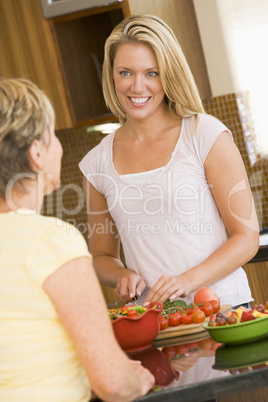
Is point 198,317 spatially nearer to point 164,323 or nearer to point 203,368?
point 164,323

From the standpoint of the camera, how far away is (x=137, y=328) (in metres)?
1.51

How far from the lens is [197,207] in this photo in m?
1.95

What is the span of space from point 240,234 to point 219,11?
191cm

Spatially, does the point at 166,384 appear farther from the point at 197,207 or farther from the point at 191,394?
the point at 197,207

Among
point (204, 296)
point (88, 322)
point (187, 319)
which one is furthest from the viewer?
point (204, 296)

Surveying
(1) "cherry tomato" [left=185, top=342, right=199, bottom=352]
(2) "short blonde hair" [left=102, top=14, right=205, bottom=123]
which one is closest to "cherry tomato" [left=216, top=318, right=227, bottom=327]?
(1) "cherry tomato" [left=185, top=342, right=199, bottom=352]

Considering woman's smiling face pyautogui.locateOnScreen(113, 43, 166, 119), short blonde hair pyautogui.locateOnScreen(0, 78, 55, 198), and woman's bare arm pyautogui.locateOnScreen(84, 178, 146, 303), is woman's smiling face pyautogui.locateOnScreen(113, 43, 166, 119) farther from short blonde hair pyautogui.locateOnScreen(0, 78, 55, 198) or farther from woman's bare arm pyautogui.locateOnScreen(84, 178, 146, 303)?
short blonde hair pyautogui.locateOnScreen(0, 78, 55, 198)

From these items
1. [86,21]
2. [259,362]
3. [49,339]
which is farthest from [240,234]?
[86,21]

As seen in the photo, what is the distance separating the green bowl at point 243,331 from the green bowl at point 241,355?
0.06ft

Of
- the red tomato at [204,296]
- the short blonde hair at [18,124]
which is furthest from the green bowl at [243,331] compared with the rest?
the short blonde hair at [18,124]

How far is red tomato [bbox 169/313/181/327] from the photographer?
1.62 meters

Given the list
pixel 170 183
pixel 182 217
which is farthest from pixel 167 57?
pixel 182 217

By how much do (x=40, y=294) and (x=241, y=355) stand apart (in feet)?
1.56

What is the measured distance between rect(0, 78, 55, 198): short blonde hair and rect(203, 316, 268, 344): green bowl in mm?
564
